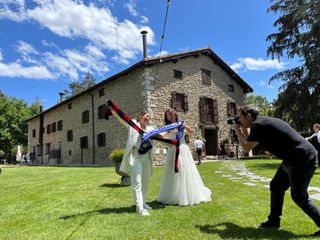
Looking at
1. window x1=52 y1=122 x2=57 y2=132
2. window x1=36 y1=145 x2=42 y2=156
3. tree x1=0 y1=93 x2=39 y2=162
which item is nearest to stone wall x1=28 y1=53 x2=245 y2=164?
window x1=52 y1=122 x2=57 y2=132

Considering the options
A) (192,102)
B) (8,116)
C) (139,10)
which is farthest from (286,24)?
(8,116)

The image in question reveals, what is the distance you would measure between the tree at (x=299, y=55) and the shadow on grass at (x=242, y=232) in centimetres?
1560

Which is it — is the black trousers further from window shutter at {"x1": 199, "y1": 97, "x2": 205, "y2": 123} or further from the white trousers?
window shutter at {"x1": 199, "y1": 97, "x2": 205, "y2": 123}

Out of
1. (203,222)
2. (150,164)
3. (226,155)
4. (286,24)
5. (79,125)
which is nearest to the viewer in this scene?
(203,222)

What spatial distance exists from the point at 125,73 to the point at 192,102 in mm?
4997

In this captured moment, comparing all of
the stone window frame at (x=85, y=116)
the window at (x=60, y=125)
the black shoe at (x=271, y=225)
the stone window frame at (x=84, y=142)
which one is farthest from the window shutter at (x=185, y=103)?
the black shoe at (x=271, y=225)

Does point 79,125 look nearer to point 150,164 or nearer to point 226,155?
point 226,155

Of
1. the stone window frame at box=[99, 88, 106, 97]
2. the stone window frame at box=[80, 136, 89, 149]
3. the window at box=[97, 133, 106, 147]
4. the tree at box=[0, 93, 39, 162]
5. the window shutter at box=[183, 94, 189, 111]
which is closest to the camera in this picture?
the window shutter at box=[183, 94, 189, 111]

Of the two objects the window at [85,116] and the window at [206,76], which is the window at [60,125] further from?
the window at [206,76]

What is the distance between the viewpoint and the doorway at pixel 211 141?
75.1 feet

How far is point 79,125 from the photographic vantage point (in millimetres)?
26188

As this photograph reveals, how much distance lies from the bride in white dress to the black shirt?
2.07 metres

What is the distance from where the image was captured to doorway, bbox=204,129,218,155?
22.9 metres

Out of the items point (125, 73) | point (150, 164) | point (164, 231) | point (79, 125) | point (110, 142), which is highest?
point (125, 73)
